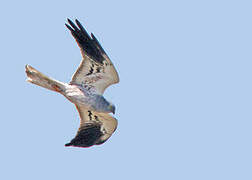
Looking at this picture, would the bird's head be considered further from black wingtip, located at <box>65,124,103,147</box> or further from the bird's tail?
the bird's tail

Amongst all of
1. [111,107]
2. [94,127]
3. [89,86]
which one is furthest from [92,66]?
[94,127]

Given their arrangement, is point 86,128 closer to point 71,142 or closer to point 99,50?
point 71,142

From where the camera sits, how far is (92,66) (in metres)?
14.3

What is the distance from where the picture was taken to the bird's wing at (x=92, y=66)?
13797 mm

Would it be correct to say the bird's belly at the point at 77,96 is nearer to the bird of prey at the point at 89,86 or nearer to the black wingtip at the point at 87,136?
the bird of prey at the point at 89,86

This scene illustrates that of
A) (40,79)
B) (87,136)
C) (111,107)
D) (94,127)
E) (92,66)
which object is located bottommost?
(87,136)

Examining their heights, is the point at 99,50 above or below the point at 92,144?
above

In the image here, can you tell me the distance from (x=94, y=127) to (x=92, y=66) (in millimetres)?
2064

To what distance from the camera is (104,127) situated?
15.5 meters

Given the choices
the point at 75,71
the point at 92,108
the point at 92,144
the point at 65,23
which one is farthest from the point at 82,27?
the point at 92,144

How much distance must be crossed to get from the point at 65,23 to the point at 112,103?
259 centimetres

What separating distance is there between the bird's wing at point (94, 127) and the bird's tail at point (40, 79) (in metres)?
1.38

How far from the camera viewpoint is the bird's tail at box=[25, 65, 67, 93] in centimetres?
1395

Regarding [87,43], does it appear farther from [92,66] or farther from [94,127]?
[94,127]
